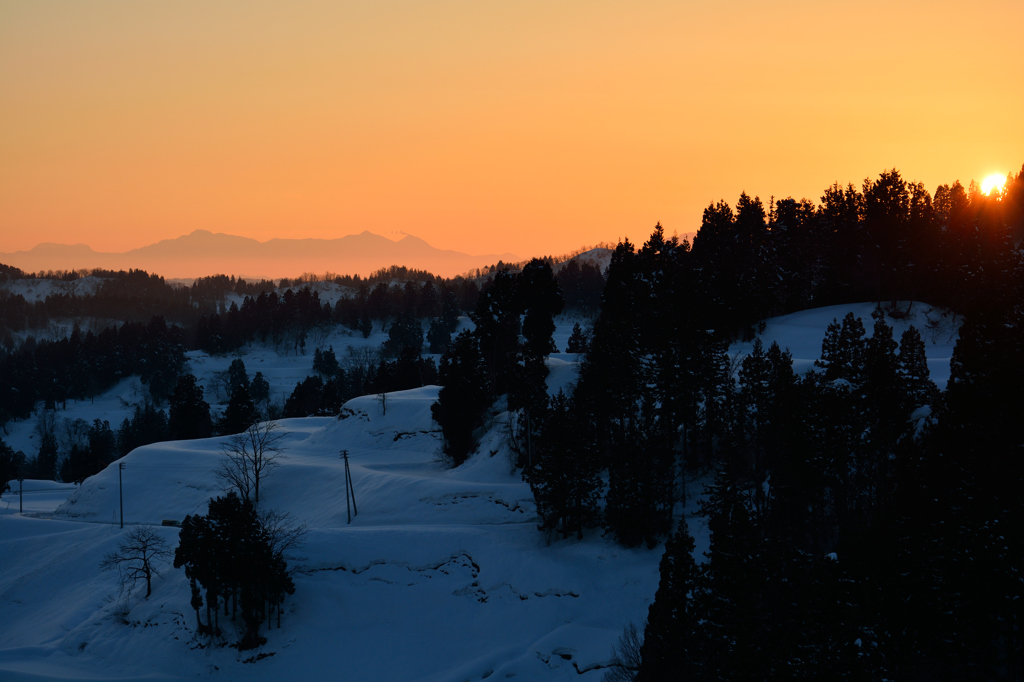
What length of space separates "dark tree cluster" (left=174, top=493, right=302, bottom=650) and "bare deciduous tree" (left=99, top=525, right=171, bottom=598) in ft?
15.3

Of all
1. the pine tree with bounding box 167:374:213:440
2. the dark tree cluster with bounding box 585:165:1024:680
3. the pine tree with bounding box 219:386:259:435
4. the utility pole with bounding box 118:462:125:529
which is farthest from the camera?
the pine tree with bounding box 167:374:213:440

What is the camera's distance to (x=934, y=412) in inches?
1249

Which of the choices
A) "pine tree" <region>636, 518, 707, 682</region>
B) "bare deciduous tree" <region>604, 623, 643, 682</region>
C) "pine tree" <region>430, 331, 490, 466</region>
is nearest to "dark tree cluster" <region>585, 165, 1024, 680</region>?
"pine tree" <region>636, 518, 707, 682</region>

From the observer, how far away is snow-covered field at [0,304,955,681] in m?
31.7

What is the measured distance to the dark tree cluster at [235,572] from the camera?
33719 mm

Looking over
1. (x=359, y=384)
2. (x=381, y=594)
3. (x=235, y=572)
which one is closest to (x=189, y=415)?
(x=359, y=384)

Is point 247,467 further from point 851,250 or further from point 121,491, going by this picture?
point 851,250

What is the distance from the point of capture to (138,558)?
38.8 metres

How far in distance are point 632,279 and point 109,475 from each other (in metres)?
46.7

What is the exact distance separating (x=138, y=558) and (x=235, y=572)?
899 centimetres

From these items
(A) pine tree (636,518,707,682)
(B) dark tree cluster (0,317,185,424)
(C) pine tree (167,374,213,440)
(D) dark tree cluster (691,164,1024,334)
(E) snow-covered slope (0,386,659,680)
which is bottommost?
(E) snow-covered slope (0,386,659,680)

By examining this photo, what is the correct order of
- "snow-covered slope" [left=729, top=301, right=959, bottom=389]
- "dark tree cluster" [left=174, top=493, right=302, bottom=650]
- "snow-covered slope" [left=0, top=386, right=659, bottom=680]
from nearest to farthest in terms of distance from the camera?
1. "snow-covered slope" [left=0, top=386, right=659, bottom=680]
2. "dark tree cluster" [left=174, top=493, right=302, bottom=650]
3. "snow-covered slope" [left=729, top=301, right=959, bottom=389]

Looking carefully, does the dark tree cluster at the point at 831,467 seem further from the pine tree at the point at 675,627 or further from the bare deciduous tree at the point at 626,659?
the bare deciduous tree at the point at 626,659

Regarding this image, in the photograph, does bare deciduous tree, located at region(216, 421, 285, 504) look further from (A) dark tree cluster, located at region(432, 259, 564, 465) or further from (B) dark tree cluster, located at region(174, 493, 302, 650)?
(B) dark tree cluster, located at region(174, 493, 302, 650)
